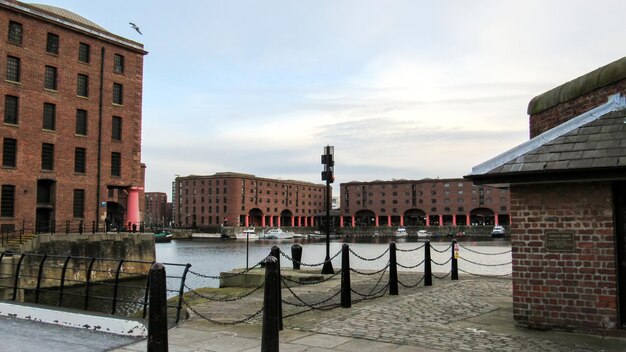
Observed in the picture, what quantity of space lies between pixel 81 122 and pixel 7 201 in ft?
29.7

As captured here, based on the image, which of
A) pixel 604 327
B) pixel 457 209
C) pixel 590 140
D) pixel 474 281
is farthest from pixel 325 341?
pixel 457 209

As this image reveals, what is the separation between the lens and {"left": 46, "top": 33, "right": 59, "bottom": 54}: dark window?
41.1 meters

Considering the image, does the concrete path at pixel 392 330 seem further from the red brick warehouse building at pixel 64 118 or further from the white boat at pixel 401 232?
the white boat at pixel 401 232

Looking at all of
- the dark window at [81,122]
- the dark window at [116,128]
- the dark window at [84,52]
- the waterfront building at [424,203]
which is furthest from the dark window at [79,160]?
the waterfront building at [424,203]

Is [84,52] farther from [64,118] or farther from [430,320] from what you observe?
[430,320]

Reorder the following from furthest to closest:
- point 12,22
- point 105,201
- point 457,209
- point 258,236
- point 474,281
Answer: point 457,209, point 258,236, point 105,201, point 12,22, point 474,281

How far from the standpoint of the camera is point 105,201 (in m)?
43.6

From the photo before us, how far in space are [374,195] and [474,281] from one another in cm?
14345

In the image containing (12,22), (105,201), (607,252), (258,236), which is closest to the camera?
(607,252)

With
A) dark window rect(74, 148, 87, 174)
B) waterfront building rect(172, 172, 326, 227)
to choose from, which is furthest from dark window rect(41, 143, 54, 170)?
waterfront building rect(172, 172, 326, 227)

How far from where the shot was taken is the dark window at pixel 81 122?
42.9 meters

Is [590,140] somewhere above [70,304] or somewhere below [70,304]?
above

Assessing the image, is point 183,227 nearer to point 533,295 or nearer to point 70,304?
point 70,304

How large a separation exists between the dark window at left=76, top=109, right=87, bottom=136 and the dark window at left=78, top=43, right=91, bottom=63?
441 centimetres
